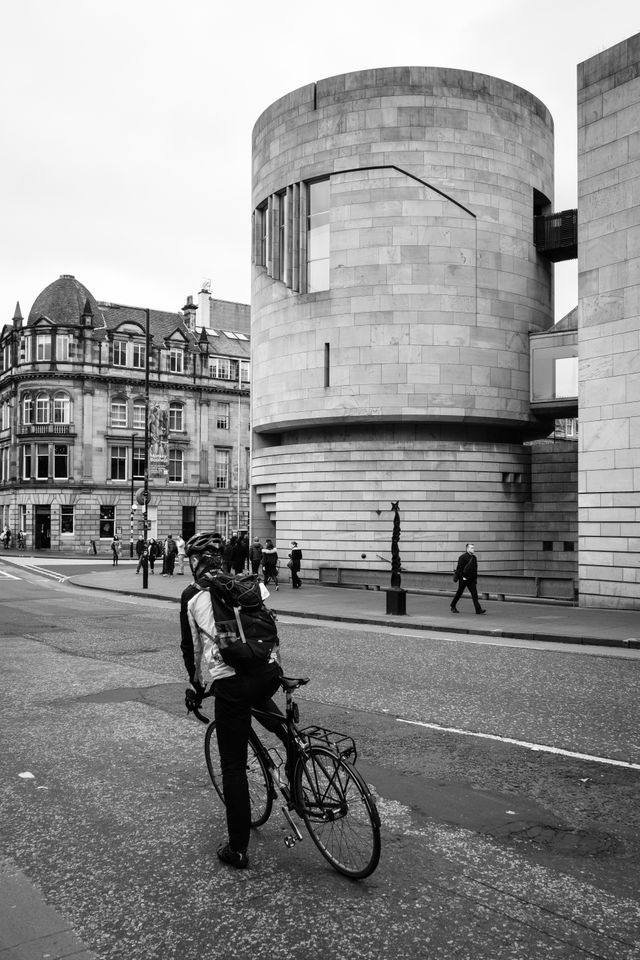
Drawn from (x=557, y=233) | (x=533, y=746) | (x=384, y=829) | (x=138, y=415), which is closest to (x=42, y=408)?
(x=138, y=415)

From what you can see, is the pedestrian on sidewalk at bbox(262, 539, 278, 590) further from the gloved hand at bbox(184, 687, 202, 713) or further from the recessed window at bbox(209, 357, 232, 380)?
the recessed window at bbox(209, 357, 232, 380)

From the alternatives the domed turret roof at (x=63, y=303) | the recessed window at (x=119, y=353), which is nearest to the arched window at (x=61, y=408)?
the recessed window at (x=119, y=353)

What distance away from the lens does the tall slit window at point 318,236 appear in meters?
31.3

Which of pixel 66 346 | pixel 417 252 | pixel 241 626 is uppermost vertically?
pixel 66 346

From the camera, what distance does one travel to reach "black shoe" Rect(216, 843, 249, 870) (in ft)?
16.4

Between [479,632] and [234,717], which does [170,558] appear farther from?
[234,717]

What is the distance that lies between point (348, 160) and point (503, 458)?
12.5 metres

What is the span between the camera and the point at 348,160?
30625mm

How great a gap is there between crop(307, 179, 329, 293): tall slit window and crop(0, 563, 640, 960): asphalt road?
74.2 feet


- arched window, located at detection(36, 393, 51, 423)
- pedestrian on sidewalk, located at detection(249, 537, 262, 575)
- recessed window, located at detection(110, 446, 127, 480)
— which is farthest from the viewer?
recessed window, located at detection(110, 446, 127, 480)

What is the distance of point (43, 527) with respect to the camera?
66.6 metres

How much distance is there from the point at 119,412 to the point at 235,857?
6615 cm

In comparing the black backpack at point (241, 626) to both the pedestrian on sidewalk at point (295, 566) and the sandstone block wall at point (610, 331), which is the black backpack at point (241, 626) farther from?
the pedestrian on sidewalk at point (295, 566)

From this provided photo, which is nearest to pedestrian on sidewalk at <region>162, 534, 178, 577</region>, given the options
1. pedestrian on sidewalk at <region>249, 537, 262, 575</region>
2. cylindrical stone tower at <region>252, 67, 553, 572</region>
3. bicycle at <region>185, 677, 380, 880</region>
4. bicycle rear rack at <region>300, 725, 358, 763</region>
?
cylindrical stone tower at <region>252, 67, 553, 572</region>
